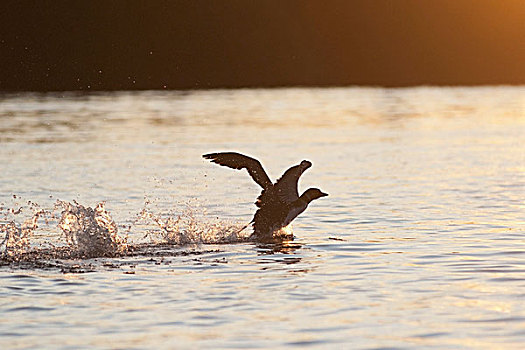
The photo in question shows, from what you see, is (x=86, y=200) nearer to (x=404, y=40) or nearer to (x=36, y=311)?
(x=36, y=311)

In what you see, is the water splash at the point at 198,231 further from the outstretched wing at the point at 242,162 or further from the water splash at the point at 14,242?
the water splash at the point at 14,242

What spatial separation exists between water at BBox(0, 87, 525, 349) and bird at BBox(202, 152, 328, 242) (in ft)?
1.55

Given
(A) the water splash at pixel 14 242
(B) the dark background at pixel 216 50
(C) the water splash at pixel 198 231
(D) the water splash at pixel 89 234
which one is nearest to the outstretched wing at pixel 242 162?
(C) the water splash at pixel 198 231

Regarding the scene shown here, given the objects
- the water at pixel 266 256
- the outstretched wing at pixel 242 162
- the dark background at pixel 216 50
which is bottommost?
the water at pixel 266 256

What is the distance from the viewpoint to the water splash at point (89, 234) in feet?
54.0

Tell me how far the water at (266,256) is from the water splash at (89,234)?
1.3 inches

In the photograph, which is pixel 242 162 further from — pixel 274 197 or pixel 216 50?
pixel 216 50

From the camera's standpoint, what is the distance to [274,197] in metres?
17.9

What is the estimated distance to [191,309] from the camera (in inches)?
498

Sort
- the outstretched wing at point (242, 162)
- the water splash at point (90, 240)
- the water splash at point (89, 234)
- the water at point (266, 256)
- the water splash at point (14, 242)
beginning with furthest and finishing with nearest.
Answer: the outstretched wing at point (242, 162) → the water splash at point (89, 234) → the water splash at point (14, 242) → the water splash at point (90, 240) → the water at point (266, 256)

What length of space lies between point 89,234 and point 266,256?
265 centimetres

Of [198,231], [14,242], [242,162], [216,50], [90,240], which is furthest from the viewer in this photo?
[216,50]

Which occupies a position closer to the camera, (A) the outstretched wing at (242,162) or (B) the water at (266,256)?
(B) the water at (266,256)

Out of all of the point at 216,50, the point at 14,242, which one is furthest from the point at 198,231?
the point at 216,50
